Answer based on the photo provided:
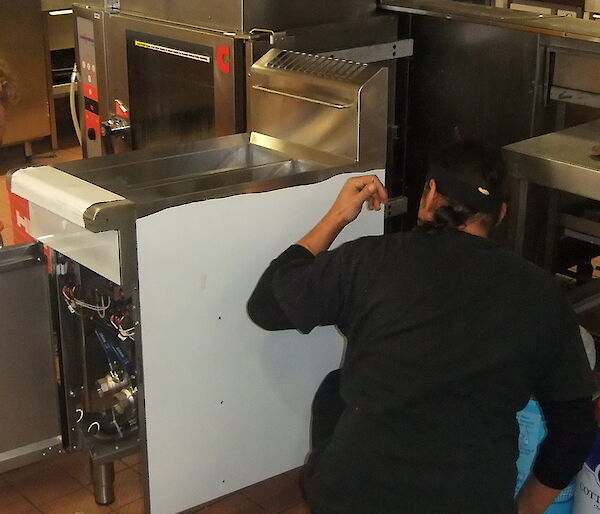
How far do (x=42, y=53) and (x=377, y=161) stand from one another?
10.1 ft

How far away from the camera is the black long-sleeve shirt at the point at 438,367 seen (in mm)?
1375

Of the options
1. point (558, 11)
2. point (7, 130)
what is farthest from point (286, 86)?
point (7, 130)

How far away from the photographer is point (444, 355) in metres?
1.37

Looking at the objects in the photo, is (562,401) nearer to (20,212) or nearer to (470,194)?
(470,194)

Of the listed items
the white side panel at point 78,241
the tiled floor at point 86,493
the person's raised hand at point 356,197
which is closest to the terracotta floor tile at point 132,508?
the tiled floor at point 86,493

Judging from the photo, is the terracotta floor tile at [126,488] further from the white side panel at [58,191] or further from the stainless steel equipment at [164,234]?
the white side panel at [58,191]

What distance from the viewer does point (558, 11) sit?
4.12 m

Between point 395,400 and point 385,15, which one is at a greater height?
point 385,15

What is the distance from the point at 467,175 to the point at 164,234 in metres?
0.57

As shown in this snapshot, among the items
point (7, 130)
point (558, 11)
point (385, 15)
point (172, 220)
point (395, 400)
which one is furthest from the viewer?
point (7, 130)

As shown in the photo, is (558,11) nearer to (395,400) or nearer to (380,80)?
(380,80)

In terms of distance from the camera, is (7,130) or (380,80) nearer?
(380,80)

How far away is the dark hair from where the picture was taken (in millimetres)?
1471

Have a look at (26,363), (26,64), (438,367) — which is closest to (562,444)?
(438,367)
